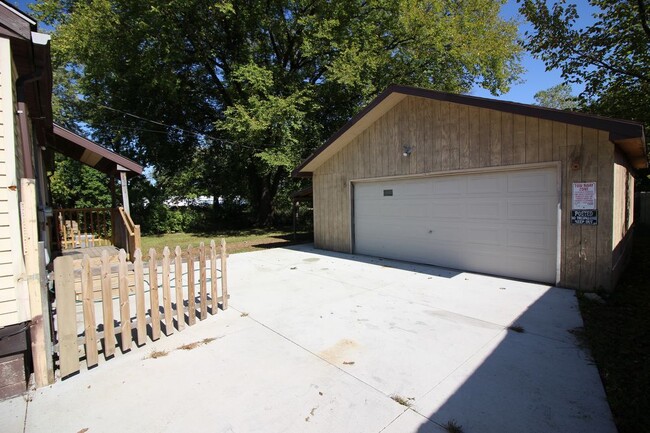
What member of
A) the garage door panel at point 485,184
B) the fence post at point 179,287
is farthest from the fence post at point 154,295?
the garage door panel at point 485,184

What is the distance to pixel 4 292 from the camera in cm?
285

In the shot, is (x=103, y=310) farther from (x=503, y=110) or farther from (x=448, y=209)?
(x=503, y=110)

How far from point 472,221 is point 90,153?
9561 millimetres

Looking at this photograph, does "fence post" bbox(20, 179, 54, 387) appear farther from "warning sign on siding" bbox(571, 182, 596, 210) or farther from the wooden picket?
"warning sign on siding" bbox(571, 182, 596, 210)

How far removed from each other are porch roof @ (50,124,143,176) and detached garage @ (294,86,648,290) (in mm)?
5342

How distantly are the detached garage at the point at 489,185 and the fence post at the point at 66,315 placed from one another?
6991 millimetres

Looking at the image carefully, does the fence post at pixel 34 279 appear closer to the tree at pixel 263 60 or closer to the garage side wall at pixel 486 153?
the garage side wall at pixel 486 153

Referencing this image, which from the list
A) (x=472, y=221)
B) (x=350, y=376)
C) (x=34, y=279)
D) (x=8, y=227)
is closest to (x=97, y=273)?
(x=34, y=279)

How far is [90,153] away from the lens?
27.3ft

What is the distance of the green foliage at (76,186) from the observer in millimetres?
16031

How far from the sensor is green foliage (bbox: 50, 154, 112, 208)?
16.0 meters

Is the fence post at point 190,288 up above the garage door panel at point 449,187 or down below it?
below

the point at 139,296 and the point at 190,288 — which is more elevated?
the point at 139,296

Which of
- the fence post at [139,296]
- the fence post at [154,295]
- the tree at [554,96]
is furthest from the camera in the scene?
the tree at [554,96]
